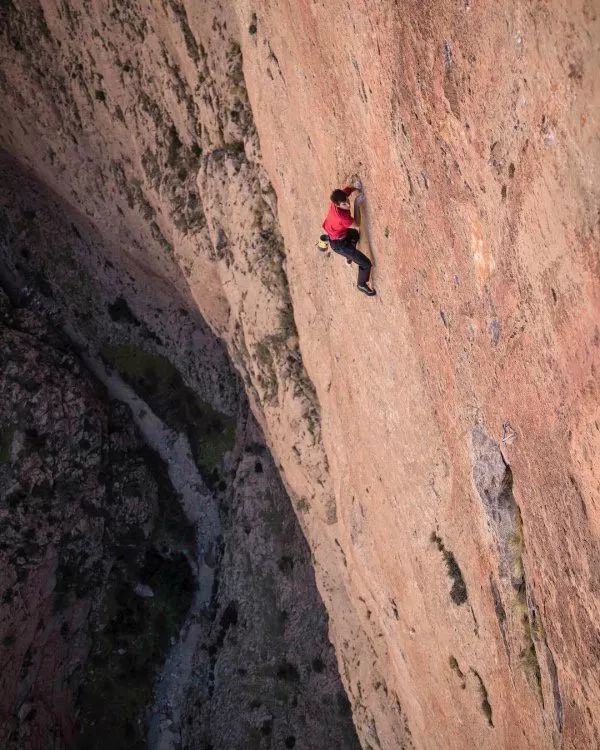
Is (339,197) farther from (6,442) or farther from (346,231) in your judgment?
(6,442)

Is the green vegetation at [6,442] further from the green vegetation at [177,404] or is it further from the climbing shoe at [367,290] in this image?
the climbing shoe at [367,290]

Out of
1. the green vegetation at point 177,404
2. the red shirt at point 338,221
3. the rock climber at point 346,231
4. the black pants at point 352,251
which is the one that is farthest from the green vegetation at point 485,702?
the green vegetation at point 177,404

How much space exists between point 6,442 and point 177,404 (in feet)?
20.4

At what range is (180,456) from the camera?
88.7ft

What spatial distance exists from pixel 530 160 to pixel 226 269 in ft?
43.7

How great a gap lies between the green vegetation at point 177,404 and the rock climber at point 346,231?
14.9 m

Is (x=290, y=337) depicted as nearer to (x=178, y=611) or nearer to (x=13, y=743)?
(x=178, y=611)

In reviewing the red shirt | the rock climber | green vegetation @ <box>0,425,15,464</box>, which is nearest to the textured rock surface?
green vegetation @ <box>0,425,15,464</box>

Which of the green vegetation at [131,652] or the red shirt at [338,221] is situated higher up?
the red shirt at [338,221]

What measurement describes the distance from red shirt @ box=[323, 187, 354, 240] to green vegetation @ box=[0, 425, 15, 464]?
16.0 m

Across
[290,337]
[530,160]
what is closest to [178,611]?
[290,337]

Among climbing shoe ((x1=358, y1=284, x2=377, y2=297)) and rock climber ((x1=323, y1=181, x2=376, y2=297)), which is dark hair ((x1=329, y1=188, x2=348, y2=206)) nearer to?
rock climber ((x1=323, y1=181, x2=376, y2=297))

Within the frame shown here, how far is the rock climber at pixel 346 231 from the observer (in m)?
11.2

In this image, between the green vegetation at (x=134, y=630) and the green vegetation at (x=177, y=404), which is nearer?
the green vegetation at (x=134, y=630)
